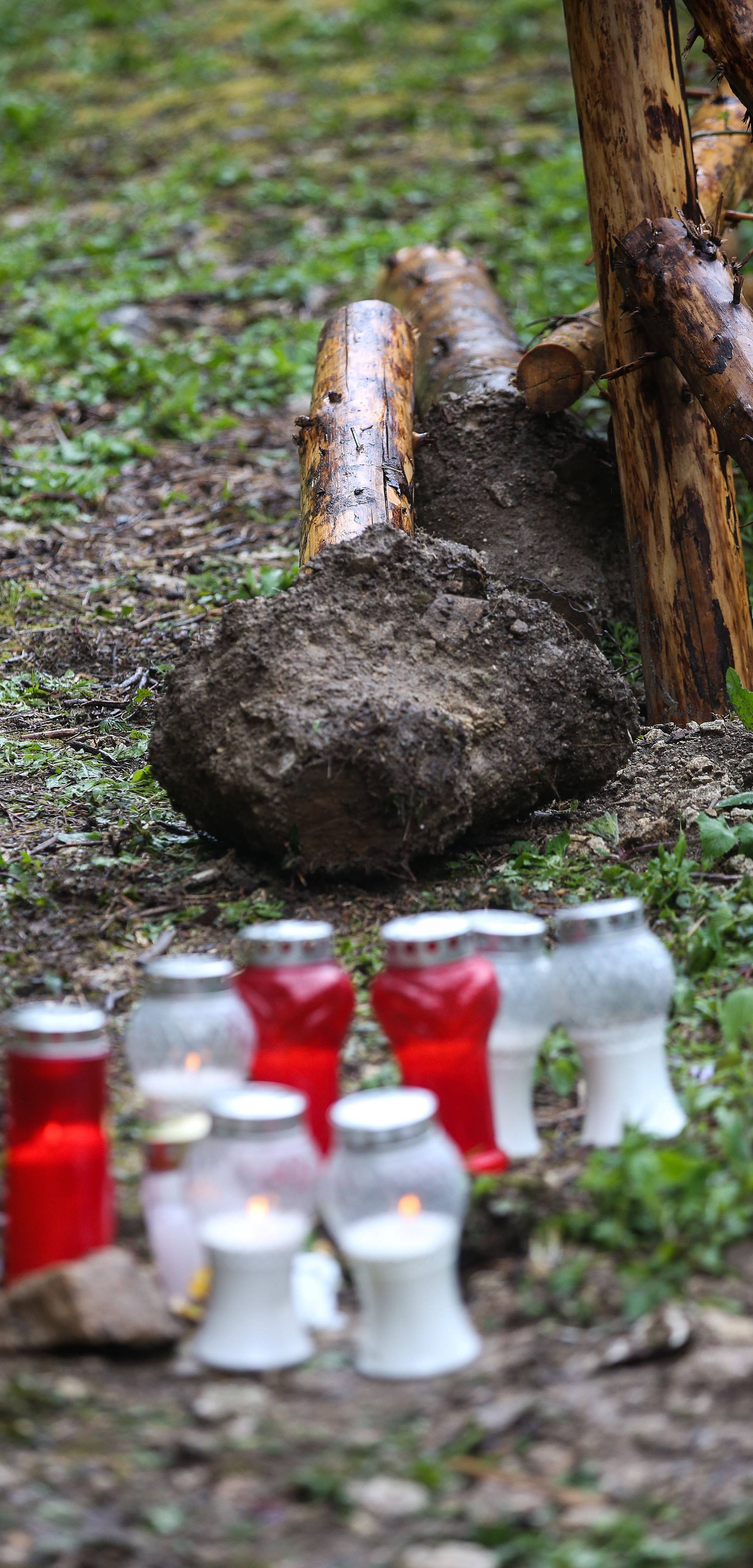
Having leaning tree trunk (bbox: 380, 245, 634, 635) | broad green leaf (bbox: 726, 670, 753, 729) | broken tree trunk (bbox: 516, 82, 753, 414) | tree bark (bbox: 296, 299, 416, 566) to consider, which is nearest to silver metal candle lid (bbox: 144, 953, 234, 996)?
tree bark (bbox: 296, 299, 416, 566)

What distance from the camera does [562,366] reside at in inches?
180

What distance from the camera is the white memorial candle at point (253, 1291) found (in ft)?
6.04

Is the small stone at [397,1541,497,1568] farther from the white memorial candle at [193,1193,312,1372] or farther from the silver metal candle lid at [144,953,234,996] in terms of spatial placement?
the silver metal candle lid at [144,953,234,996]

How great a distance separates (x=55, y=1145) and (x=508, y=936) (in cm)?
80

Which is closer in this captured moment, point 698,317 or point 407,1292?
point 407,1292

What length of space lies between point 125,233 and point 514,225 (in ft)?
8.28

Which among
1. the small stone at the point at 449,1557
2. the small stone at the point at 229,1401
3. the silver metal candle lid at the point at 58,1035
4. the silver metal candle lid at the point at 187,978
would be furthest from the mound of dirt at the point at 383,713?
the small stone at the point at 449,1557

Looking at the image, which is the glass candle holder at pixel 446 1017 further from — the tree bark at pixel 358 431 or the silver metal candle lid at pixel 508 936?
the tree bark at pixel 358 431

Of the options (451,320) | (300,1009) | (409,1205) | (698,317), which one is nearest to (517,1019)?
(300,1009)

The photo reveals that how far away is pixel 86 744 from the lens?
13.6 ft

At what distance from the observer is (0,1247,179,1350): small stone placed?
1848mm

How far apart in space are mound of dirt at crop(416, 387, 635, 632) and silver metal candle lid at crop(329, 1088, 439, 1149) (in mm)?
2882

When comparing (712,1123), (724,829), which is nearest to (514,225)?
(724,829)

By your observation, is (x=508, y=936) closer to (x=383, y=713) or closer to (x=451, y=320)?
(x=383, y=713)
